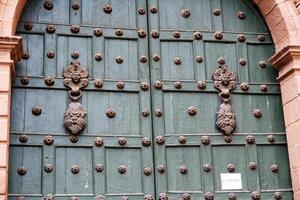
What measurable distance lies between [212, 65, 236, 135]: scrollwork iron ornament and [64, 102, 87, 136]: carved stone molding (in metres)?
1.12

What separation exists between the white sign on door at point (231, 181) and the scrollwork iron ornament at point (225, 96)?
1.14 ft

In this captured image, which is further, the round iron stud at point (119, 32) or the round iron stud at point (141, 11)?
the round iron stud at point (141, 11)

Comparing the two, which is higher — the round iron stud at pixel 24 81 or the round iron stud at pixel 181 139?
the round iron stud at pixel 24 81

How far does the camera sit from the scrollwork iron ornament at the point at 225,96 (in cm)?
542

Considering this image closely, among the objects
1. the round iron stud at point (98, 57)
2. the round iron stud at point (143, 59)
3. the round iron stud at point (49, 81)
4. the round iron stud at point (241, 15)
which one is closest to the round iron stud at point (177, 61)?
the round iron stud at point (143, 59)

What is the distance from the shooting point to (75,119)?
5133 millimetres

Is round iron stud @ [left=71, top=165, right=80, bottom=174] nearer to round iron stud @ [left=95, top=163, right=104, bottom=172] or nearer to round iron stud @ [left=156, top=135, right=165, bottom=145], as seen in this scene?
round iron stud @ [left=95, top=163, right=104, bottom=172]

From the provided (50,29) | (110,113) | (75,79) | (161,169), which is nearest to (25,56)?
(50,29)

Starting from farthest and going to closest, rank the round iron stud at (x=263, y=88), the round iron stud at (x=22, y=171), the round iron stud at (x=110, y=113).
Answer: the round iron stud at (x=263, y=88) < the round iron stud at (x=110, y=113) < the round iron stud at (x=22, y=171)

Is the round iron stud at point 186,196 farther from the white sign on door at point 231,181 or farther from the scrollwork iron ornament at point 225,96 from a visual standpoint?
the scrollwork iron ornament at point 225,96

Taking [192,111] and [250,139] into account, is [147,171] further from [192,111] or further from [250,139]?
[250,139]

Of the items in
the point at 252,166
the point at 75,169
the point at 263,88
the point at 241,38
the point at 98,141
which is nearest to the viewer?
the point at 75,169

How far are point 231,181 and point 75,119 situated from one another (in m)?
1.36

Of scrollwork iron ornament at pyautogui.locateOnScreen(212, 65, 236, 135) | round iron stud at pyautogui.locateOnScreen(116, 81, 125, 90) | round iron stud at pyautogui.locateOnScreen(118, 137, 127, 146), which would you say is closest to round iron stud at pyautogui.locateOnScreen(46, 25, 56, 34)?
round iron stud at pyautogui.locateOnScreen(116, 81, 125, 90)
